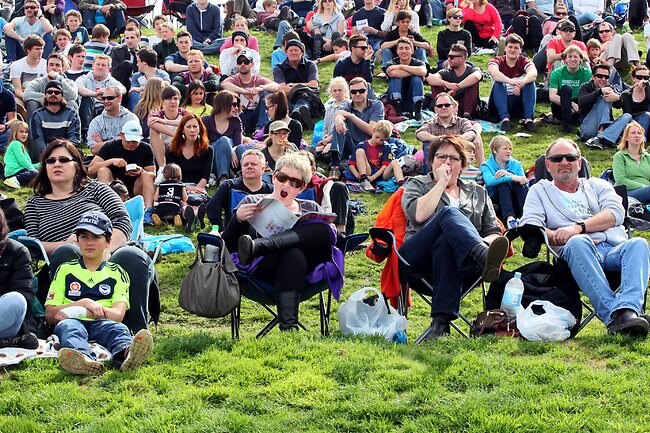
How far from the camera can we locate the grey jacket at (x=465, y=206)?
870 centimetres

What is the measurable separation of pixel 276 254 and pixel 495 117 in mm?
9167

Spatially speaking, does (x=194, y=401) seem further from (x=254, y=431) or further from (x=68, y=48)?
(x=68, y=48)

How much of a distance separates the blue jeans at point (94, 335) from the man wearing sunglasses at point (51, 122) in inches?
280

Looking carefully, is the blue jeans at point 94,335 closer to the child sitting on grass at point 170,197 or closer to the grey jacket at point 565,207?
the grey jacket at point 565,207

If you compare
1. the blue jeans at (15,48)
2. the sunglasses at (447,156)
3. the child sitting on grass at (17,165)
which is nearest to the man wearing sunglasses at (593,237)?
the sunglasses at (447,156)

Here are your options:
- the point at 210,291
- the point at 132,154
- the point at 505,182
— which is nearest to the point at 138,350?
the point at 210,291

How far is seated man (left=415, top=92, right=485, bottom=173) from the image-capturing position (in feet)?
45.6

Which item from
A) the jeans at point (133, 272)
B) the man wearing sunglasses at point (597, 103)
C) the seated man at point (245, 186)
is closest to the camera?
the jeans at point (133, 272)

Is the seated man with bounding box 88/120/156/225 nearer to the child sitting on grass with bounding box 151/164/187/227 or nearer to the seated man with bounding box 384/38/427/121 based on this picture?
the child sitting on grass with bounding box 151/164/187/227

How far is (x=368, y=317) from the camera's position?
8.26 meters

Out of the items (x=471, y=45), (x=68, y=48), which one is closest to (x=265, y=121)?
(x=68, y=48)

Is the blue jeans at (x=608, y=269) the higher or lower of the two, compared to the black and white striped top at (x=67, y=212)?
lower

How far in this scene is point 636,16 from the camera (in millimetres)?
22609

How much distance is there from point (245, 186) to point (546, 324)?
342cm
